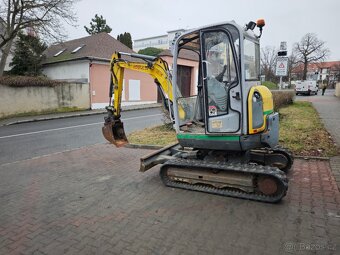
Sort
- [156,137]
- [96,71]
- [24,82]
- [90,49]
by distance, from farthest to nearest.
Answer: [90,49] < [96,71] < [24,82] < [156,137]

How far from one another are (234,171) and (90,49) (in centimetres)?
2170

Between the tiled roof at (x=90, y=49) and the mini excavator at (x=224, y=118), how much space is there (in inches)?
677

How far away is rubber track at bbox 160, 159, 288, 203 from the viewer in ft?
13.1

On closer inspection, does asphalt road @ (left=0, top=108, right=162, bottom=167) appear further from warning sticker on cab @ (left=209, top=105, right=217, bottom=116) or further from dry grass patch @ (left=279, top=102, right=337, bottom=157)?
dry grass patch @ (left=279, top=102, right=337, bottom=157)

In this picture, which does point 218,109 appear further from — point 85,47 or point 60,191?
point 85,47

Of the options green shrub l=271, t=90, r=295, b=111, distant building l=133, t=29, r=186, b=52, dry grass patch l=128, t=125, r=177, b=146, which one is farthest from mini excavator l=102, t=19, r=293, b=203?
distant building l=133, t=29, r=186, b=52

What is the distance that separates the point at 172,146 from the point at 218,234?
2903mm

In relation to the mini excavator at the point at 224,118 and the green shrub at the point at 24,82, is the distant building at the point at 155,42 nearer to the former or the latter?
the green shrub at the point at 24,82

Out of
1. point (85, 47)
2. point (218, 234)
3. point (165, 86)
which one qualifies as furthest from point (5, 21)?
point (218, 234)

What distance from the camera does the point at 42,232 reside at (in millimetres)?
3475

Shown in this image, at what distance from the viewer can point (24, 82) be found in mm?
16531

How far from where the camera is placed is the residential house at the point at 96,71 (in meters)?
20.7

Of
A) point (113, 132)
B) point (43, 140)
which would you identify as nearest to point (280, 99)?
point (113, 132)

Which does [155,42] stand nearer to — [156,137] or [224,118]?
[156,137]
